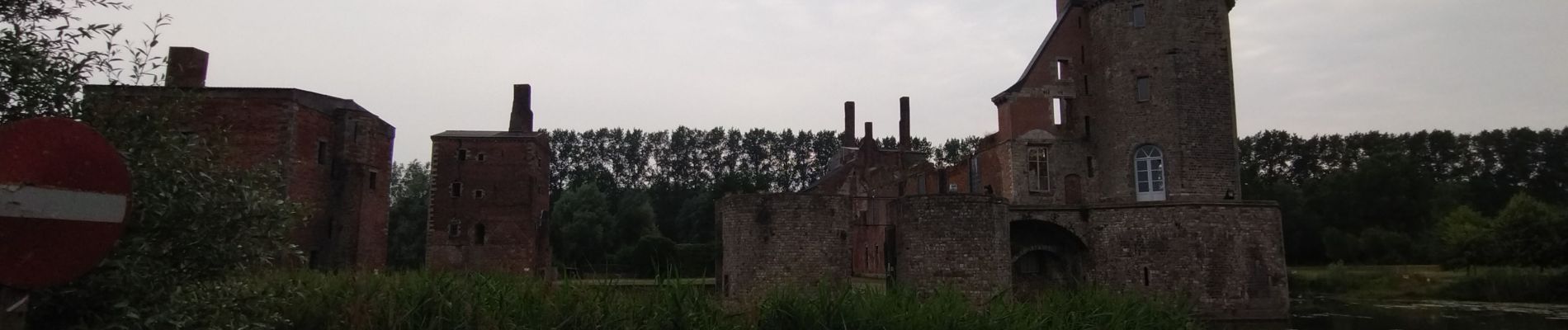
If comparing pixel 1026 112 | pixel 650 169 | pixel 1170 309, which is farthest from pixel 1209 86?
pixel 650 169

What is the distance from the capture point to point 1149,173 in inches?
1006

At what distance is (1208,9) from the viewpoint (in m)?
25.5

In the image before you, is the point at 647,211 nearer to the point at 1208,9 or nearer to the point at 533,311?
the point at 1208,9

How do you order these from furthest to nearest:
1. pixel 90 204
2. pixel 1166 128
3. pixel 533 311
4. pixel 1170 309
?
pixel 1166 128 < pixel 1170 309 < pixel 533 311 < pixel 90 204

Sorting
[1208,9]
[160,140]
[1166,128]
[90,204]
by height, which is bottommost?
[90,204]

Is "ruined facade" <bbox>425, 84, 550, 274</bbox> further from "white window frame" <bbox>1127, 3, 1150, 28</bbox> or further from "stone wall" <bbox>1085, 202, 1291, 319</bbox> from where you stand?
"white window frame" <bbox>1127, 3, 1150, 28</bbox>

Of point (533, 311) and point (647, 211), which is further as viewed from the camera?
point (647, 211)

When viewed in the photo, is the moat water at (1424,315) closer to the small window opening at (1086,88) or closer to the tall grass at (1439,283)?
the tall grass at (1439,283)

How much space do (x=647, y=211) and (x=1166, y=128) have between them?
40.7 meters

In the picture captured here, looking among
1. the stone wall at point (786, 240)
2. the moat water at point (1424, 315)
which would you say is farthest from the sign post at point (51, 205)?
the moat water at point (1424, 315)

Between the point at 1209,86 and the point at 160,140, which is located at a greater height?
the point at 1209,86

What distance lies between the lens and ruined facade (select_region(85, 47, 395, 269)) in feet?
79.8

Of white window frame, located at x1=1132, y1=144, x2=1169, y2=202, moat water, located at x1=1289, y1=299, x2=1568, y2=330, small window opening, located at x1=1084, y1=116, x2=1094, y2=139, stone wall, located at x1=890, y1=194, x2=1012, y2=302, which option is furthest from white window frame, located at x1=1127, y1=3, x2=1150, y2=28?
moat water, located at x1=1289, y1=299, x2=1568, y2=330

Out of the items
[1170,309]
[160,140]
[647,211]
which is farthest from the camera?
[647,211]
